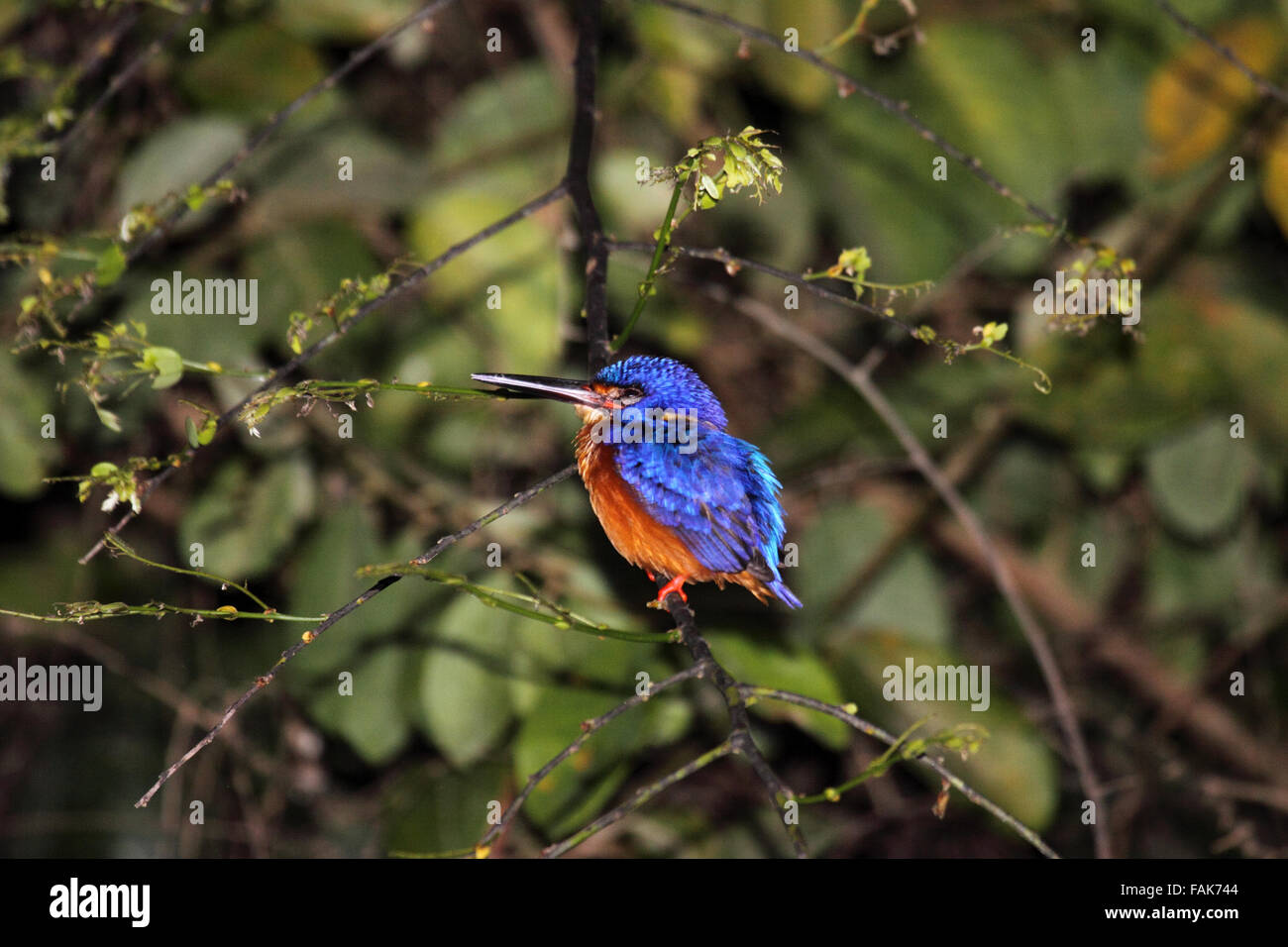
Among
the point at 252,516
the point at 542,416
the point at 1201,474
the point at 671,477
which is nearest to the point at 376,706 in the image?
the point at 252,516

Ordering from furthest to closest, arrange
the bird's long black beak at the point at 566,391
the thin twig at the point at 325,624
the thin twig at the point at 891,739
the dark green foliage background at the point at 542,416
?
the dark green foliage background at the point at 542,416
the bird's long black beak at the point at 566,391
the thin twig at the point at 891,739
the thin twig at the point at 325,624

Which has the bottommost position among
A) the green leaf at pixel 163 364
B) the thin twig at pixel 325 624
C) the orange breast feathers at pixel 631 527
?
the thin twig at pixel 325 624

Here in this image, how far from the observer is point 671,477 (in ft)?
5.83

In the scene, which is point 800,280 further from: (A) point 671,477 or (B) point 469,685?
(B) point 469,685

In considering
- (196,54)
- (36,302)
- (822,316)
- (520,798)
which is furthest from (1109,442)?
(196,54)

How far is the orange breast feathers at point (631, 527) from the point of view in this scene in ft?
5.79

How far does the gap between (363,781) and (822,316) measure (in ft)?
8.47

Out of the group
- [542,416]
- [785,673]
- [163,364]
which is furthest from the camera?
[542,416]

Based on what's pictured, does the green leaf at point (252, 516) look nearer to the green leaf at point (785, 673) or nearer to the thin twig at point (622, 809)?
the green leaf at point (785, 673)

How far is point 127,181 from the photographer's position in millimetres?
2580

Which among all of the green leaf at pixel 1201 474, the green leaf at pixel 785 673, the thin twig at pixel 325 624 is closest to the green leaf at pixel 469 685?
the green leaf at pixel 785 673

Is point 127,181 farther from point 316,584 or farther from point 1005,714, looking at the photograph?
point 1005,714

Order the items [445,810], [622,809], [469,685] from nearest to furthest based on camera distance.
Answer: [622,809] < [469,685] < [445,810]

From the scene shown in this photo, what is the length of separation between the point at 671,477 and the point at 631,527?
0.11 meters
